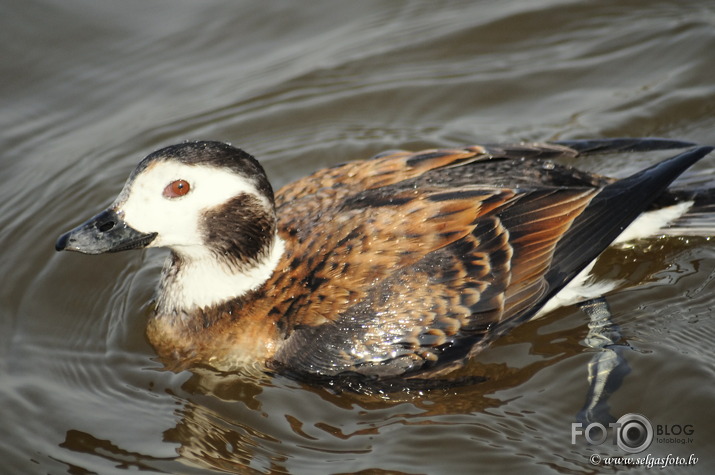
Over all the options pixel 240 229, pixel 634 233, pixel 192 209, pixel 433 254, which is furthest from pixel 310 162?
pixel 634 233

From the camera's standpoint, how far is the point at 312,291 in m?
6.51

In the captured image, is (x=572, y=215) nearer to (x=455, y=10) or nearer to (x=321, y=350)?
(x=321, y=350)

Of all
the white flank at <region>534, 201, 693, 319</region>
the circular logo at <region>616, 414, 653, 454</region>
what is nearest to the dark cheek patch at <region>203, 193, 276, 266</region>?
the white flank at <region>534, 201, 693, 319</region>

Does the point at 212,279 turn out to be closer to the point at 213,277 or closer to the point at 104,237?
the point at 213,277

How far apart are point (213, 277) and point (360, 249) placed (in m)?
1.13

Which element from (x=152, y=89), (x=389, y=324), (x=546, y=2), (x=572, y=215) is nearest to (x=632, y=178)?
(x=572, y=215)

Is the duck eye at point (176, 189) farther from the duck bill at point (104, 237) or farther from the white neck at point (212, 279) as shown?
the white neck at point (212, 279)

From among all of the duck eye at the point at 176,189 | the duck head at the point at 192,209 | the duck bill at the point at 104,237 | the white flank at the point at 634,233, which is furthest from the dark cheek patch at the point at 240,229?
the white flank at the point at 634,233

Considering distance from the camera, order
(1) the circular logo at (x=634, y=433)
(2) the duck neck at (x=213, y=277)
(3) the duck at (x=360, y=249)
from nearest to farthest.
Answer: (1) the circular logo at (x=634, y=433) < (3) the duck at (x=360, y=249) < (2) the duck neck at (x=213, y=277)

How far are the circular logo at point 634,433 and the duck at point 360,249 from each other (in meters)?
0.99

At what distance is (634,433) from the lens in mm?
6418

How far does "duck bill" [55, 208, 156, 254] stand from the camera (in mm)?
6457

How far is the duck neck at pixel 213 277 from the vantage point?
6.75 meters

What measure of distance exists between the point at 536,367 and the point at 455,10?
556cm
